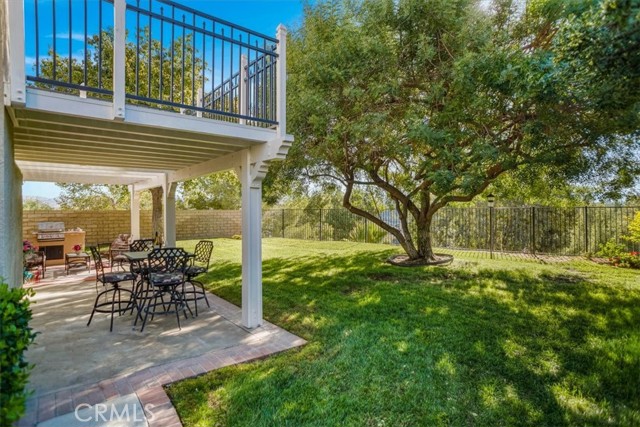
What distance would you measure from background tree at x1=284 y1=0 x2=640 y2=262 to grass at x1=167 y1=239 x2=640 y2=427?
6.69 ft

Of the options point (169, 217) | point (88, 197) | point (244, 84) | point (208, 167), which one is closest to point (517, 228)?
point (208, 167)

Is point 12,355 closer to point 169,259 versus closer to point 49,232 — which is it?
point 169,259

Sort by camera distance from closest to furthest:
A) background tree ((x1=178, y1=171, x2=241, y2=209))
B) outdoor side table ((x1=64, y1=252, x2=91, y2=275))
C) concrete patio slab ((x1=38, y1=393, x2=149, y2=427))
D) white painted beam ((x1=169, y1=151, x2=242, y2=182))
Result: 1. concrete patio slab ((x1=38, y1=393, x2=149, y2=427))
2. white painted beam ((x1=169, y1=151, x2=242, y2=182))
3. outdoor side table ((x1=64, y1=252, x2=91, y2=275))
4. background tree ((x1=178, y1=171, x2=241, y2=209))

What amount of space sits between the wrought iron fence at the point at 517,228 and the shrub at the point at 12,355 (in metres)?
11.1

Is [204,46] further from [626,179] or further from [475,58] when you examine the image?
[626,179]

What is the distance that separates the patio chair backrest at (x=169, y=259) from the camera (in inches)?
199

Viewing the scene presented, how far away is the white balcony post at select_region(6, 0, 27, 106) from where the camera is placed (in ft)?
8.58

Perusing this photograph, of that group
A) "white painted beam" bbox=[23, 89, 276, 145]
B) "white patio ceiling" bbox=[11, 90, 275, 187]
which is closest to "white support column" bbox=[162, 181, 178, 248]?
"white patio ceiling" bbox=[11, 90, 275, 187]

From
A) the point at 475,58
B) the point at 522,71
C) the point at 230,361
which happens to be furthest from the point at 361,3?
the point at 230,361

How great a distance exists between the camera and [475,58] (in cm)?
491

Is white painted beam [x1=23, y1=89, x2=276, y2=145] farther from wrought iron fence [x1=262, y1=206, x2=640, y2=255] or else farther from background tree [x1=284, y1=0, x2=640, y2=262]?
wrought iron fence [x1=262, y1=206, x2=640, y2=255]

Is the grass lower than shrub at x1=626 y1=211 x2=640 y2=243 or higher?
lower

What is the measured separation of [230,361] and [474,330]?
307 centimetres

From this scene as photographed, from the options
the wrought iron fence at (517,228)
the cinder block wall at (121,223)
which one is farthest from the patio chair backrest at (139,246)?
the wrought iron fence at (517,228)
